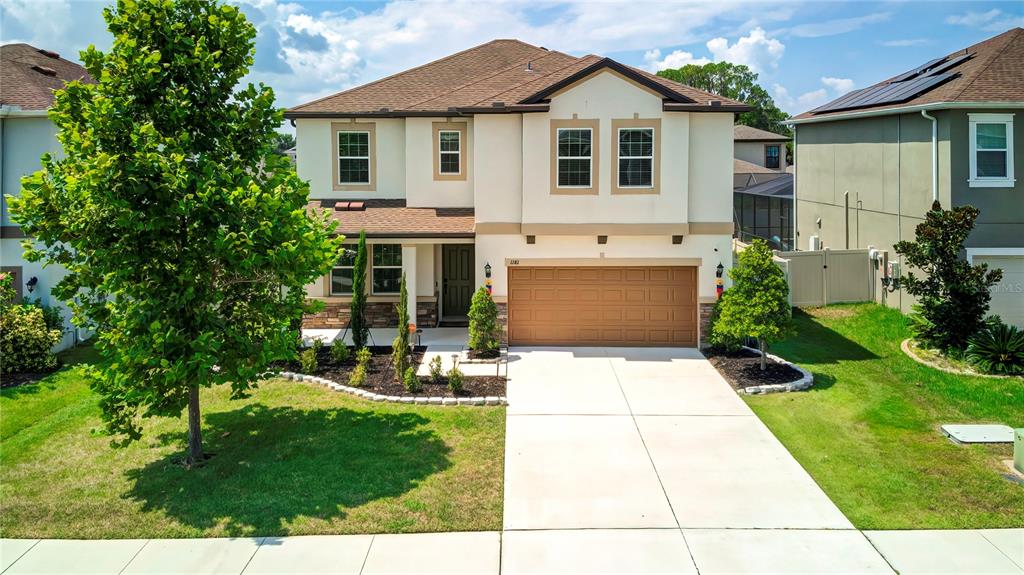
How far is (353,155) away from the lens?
65.1ft

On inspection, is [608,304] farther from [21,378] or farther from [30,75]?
[30,75]

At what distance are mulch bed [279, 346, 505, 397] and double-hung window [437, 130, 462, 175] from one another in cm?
517

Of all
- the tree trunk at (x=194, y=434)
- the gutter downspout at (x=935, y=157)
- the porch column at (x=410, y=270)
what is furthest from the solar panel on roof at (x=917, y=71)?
the tree trunk at (x=194, y=434)

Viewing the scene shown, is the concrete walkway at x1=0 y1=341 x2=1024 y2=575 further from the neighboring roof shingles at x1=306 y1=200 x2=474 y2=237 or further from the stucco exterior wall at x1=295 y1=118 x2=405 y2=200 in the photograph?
the stucco exterior wall at x1=295 y1=118 x2=405 y2=200

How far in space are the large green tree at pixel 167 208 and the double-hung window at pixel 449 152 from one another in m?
8.49

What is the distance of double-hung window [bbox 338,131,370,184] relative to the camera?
19797 millimetres

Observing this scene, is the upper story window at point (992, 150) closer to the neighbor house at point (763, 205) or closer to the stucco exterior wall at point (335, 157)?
the neighbor house at point (763, 205)

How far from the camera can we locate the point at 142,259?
9805mm

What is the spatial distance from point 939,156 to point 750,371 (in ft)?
24.9

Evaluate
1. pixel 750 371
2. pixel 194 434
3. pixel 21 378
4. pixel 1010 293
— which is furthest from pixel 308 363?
pixel 1010 293

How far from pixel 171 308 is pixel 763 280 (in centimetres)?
1084

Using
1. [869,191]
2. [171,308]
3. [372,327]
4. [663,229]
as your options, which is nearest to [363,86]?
[372,327]

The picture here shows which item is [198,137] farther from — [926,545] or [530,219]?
[926,545]

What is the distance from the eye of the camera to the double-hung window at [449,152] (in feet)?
62.8
